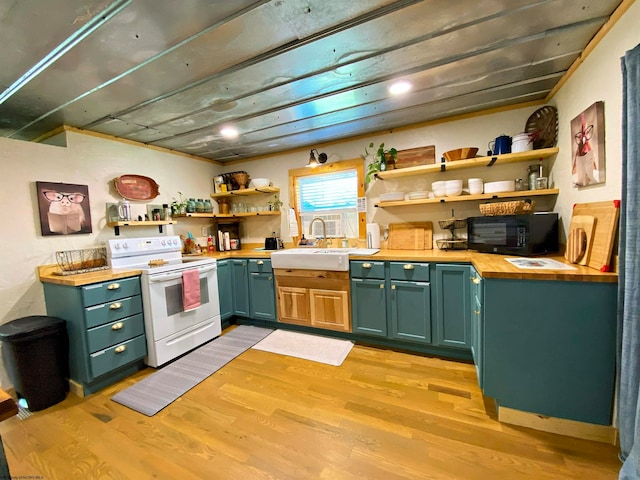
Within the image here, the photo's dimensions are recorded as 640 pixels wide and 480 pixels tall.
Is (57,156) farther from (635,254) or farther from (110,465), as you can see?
(635,254)

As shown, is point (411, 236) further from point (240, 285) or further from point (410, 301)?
point (240, 285)

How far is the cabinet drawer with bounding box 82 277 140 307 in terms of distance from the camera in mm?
1992

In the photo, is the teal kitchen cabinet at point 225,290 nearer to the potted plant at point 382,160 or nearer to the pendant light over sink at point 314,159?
the pendant light over sink at point 314,159

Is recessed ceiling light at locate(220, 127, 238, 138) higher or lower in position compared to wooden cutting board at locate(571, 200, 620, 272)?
higher

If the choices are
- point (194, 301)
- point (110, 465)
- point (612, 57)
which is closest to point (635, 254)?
point (612, 57)

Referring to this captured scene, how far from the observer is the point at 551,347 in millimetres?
1485

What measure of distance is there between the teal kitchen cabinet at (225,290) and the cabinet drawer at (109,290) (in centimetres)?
94

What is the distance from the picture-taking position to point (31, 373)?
1.88m

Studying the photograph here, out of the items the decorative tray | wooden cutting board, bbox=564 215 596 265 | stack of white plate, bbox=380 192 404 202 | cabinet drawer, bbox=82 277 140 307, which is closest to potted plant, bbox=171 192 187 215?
the decorative tray

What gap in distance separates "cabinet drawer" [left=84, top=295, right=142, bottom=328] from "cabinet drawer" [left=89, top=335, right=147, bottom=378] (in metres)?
0.24

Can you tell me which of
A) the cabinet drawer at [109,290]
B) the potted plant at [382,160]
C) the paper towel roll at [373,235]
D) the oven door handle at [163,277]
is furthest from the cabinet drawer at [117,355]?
the potted plant at [382,160]

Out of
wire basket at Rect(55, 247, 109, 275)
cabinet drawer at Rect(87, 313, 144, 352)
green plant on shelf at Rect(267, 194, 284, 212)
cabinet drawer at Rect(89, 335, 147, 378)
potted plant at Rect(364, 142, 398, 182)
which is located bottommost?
cabinet drawer at Rect(89, 335, 147, 378)

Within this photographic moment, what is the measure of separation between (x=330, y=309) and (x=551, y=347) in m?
1.79

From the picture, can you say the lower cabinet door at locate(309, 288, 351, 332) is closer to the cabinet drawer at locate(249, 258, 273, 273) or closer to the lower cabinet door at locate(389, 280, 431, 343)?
the lower cabinet door at locate(389, 280, 431, 343)
